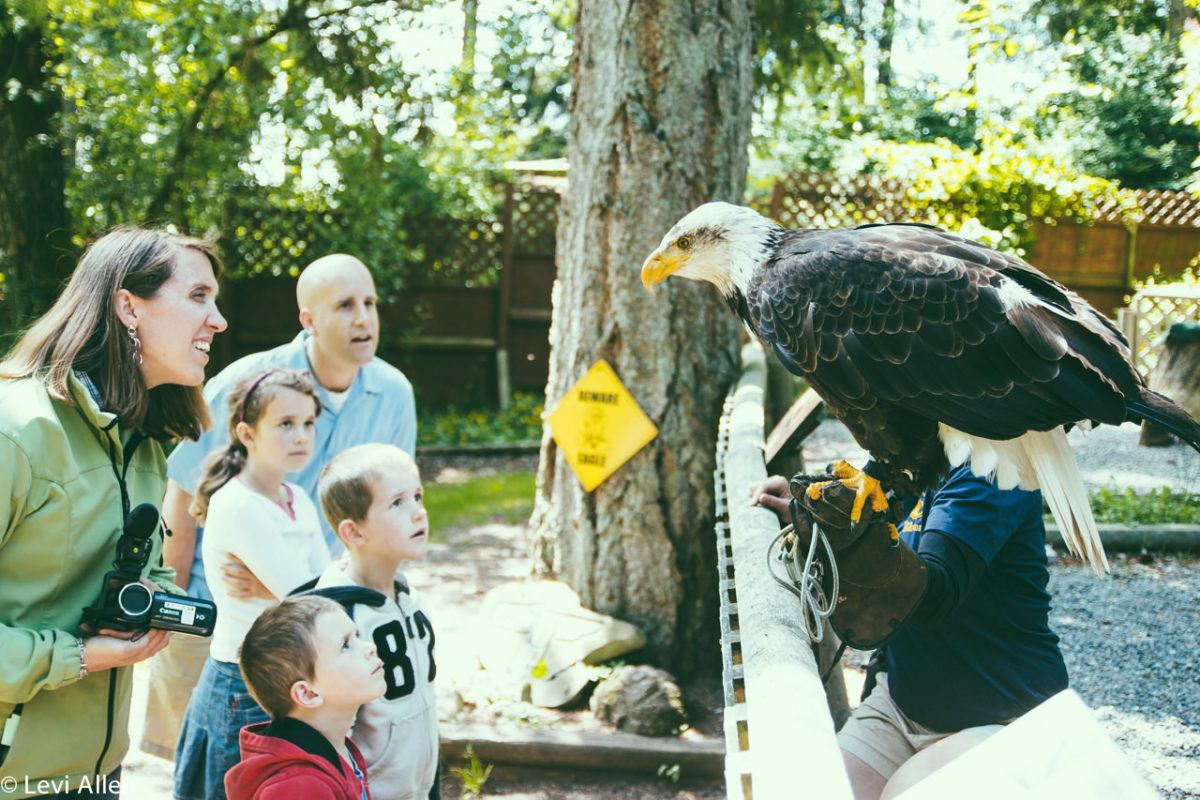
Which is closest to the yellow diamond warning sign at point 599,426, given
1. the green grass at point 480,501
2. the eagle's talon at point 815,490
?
the eagle's talon at point 815,490

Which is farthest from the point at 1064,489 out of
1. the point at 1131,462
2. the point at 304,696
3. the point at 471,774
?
the point at 1131,462

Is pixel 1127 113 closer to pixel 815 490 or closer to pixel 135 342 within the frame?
pixel 815 490

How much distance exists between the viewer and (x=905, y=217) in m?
11.0

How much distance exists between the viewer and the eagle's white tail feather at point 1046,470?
2.17m

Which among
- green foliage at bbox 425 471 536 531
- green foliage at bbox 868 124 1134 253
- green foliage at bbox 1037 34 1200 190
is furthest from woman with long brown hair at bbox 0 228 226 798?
green foliage at bbox 1037 34 1200 190

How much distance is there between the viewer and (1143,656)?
3.18 m

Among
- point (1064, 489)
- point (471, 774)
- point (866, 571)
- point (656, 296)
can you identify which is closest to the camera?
point (866, 571)

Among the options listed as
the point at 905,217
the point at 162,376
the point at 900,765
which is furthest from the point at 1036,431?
the point at 905,217

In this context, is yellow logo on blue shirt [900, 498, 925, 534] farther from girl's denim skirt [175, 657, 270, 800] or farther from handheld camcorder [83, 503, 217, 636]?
girl's denim skirt [175, 657, 270, 800]

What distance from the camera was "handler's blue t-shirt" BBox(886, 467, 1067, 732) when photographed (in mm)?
2068

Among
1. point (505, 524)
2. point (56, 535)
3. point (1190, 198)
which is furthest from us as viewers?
point (1190, 198)

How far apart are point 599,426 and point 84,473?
260 centimetres

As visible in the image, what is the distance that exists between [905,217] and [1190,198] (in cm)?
292

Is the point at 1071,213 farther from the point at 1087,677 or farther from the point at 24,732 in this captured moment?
the point at 24,732
